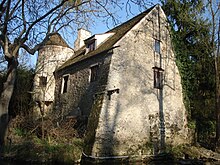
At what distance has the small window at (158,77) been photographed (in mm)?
15863

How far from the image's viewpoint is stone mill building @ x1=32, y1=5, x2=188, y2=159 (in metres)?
12.9

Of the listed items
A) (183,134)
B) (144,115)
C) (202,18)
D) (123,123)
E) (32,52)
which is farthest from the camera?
(202,18)

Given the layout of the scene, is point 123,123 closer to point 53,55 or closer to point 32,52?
point 32,52

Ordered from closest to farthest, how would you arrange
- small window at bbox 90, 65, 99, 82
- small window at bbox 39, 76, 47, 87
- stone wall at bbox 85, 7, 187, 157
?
stone wall at bbox 85, 7, 187, 157, small window at bbox 90, 65, 99, 82, small window at bbox 39, 76, 47, 87

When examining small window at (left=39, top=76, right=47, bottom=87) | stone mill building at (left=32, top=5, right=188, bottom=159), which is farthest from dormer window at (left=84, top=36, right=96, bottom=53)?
small window at (left=39, top=76, right=47, bottom=87)

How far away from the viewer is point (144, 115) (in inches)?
563

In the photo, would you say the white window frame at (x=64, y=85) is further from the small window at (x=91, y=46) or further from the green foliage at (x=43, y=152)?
the green foliage at (x=43, y=152)

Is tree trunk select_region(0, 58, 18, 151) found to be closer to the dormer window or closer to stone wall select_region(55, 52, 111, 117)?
stone wall select_region(55, 52, 111, 117)

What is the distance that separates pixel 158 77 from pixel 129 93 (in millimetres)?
3281

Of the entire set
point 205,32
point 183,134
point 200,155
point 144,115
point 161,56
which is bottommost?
point 200,155

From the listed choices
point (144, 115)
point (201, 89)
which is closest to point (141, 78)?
point (144, 115)

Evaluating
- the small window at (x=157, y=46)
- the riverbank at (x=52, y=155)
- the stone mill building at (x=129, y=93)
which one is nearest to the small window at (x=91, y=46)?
the stone mill building at (x=129, y=93)

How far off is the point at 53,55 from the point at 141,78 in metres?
9.43

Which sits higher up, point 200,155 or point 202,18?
point 202,18
